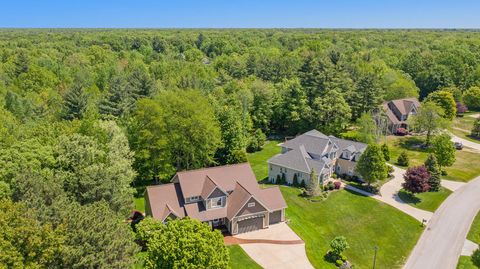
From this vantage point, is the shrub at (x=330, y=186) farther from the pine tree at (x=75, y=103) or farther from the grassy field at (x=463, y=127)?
the pine tree at (x=75, y=103)

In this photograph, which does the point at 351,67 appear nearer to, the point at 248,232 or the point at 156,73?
the point at 156,73

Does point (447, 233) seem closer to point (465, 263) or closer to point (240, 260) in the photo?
point (465, 263)

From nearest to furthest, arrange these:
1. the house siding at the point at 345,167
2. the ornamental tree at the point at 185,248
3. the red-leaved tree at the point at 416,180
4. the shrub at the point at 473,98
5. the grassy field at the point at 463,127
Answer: the ornamental tree at the point at 185,248 → the red-leaved tree at the point at 416,180 → the house siding at the point at 345,167 → the grassy field at the point at 463,127 → the shrub at the point at 473,98

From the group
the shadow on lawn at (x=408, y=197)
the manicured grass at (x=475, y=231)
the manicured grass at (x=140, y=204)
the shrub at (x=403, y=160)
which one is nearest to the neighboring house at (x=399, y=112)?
the shrub at (x=403, y=160)

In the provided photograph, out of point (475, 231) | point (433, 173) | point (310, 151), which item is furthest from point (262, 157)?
point (475, 231)

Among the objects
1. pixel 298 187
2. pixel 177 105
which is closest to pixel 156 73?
pixel 177 105

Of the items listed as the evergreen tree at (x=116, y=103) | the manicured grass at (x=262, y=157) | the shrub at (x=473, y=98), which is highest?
the evergreen tree at (x=116, y=103)

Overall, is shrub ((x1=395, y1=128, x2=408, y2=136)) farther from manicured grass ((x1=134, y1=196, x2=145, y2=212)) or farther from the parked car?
manicured grass ((x1=134, y1=196, x2=145, y2=212))
